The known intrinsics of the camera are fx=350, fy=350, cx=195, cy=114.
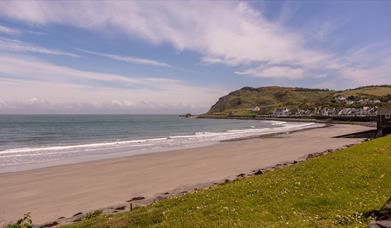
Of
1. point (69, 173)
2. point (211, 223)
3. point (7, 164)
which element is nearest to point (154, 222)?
point (211, 223)

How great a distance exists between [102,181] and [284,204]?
16507 mm

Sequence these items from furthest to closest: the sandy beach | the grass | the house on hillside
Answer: the house on hillside, the sandy beach, the grass

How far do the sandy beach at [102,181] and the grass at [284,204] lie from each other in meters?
6.04

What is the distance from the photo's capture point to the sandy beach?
18.8 m

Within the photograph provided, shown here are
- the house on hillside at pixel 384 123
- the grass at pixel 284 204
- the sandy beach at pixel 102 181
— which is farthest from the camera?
the house on hillside at pixel 384 123

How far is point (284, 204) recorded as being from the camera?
12.3 metres

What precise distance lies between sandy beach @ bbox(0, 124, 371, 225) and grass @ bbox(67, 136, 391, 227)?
238 inches

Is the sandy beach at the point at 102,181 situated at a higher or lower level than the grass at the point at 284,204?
lower

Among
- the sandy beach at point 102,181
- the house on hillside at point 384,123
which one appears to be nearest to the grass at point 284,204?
the sandy beach at point 102,181

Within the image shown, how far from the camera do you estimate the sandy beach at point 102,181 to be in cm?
1884

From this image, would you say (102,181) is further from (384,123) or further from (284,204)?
(384,123)

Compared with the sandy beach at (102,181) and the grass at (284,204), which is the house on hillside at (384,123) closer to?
the sandy beach at (102,181)

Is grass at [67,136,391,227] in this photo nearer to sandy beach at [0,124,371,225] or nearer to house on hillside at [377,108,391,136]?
sandy beach at [0,124,371,225]

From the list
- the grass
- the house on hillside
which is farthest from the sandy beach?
the house on hillside
